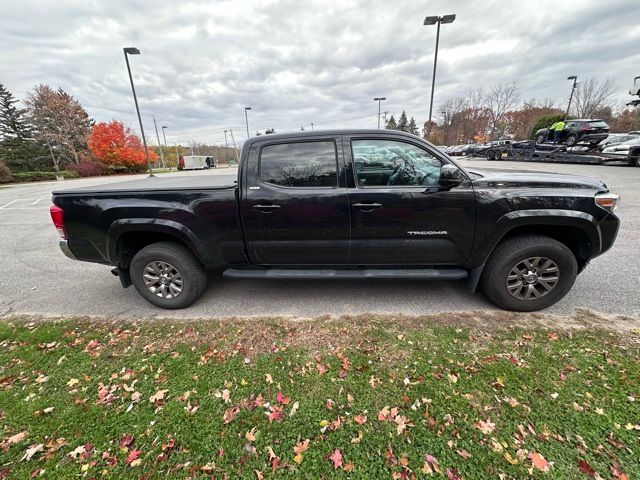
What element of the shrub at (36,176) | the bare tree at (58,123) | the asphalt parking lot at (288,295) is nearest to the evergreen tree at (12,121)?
the bare tree at (58,123)

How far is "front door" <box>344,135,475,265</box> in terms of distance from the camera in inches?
118

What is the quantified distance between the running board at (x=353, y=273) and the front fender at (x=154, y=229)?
48cm

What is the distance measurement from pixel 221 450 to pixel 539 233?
3559mm

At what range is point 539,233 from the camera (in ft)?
10.5

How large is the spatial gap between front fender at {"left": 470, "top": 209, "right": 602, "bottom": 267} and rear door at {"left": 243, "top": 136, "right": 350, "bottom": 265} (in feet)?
4.92

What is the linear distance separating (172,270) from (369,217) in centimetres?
236

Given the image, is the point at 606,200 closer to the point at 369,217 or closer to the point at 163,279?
the point at 369,217

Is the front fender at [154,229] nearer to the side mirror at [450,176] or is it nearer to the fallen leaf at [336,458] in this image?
the fallen leaf at [336,458]

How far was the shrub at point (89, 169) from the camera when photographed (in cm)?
3442

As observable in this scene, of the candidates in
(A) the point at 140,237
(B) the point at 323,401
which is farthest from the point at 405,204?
(A) the point at 140,237

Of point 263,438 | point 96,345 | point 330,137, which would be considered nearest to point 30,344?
point 96,345

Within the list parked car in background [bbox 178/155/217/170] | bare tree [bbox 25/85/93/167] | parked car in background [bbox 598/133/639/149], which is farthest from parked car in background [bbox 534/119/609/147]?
bare tree [bbox 25/85/93/167]

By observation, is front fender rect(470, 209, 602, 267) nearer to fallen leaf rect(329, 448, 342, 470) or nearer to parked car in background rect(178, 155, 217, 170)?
fallen leaf rect(329, 448, 342, 470)

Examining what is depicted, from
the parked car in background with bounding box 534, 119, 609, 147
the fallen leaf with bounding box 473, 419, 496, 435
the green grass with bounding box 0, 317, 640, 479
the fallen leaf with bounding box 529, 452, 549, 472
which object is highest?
the parked car in background with bounding box 534, 119, 609, 147
